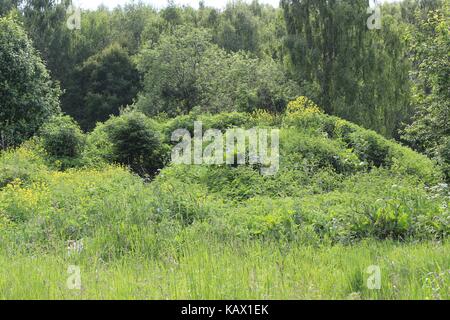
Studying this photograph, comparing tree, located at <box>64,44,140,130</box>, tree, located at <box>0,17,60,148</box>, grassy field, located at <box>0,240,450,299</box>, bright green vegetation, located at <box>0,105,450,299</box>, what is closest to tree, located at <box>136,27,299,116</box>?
tree, located at <box>64,44,140,130</box>

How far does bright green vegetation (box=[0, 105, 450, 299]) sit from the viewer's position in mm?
4492

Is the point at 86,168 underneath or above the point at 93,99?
underneath

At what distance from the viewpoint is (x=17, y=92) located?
17422 mm

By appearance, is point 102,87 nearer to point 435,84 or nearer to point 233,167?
point 233,167

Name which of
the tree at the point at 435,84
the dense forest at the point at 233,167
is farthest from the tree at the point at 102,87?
the tree at the point at 435,84

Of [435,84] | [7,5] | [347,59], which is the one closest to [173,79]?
[347,59]

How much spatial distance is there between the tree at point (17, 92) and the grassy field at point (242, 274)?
1239 centimetres

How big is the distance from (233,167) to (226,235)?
5.74 meters

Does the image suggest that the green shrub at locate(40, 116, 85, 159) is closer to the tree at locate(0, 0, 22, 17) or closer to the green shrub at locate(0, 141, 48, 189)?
the green shrub at locate(0, 141, 48, 189)

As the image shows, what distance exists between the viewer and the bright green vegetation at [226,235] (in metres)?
4.49

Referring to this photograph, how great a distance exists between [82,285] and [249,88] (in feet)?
70.1

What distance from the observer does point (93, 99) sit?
35000mm

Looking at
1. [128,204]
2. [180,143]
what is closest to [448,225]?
[128,204]
